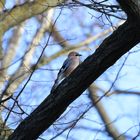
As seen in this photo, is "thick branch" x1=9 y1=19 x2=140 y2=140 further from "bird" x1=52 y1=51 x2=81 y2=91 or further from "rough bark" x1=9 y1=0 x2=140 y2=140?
"bird" x1=52 y1=51 x2=81 y2=91

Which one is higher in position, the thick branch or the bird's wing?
the bird's wing

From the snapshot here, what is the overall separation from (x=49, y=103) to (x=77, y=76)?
0.89 feet

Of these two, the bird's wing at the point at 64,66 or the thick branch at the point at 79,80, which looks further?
the bird's wing at the point at 64,66

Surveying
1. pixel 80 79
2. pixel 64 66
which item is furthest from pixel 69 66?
pixel 80 79

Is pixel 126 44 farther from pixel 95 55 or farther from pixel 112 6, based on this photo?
pixel 112 6

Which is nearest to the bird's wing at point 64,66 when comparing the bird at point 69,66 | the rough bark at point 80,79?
the bird at point 69,66

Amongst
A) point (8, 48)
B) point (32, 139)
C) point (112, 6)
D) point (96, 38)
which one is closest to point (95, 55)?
point (32, 139)

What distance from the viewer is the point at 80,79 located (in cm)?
381

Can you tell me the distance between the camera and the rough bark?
3736 mm

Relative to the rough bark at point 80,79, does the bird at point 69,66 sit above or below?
above

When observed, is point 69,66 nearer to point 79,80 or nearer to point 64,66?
point 64,66

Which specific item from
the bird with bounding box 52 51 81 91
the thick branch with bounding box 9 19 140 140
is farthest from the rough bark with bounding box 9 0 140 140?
the bird with bounding box 52 51 81 91

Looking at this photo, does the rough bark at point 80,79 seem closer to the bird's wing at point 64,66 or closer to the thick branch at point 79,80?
the thick branch at point 79,80

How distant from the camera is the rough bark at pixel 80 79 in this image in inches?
147
